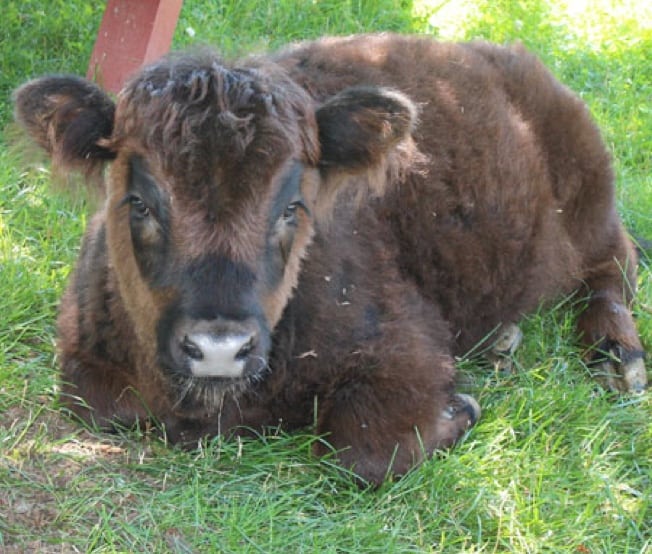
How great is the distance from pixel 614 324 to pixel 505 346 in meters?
0.65

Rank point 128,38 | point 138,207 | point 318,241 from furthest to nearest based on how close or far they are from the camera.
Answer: point 128,38 → point 318,241 → point 138,207

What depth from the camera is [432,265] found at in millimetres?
5004

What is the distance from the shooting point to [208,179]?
368cm

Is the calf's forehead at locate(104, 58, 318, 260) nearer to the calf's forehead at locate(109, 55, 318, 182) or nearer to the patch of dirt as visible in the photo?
the calf's forehead at locate(109, 55, 318, 182)

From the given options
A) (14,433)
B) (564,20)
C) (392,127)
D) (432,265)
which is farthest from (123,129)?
(564,20)

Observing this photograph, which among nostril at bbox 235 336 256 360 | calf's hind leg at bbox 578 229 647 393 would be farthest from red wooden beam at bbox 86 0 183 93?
nostril at bbox 235 336 256 360

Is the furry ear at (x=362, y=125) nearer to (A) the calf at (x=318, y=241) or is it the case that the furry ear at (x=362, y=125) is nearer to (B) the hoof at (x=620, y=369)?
(A) the calf at (x=318, y=241)

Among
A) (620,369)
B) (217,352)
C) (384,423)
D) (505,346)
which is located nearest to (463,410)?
(384,423)

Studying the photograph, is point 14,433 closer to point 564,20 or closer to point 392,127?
point 392,127

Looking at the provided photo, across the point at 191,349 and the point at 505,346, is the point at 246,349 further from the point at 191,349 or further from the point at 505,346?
the point at 505,346

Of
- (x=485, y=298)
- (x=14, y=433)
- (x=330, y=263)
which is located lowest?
(x=14, y=433)

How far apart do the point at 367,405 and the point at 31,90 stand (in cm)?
176

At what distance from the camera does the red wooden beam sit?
6.55 m

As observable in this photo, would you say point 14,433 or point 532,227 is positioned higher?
point 532,227
